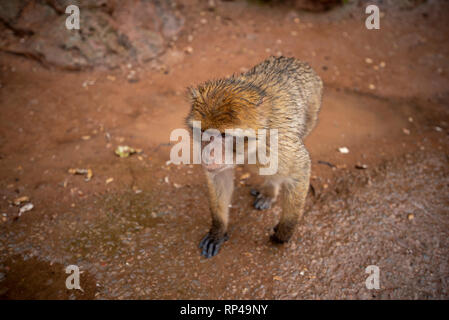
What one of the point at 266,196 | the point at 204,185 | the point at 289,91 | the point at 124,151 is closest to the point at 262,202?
the point at 266,196

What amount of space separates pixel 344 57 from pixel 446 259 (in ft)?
15.4

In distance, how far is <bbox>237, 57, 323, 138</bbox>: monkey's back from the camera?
3.06 meters

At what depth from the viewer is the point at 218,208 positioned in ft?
11.7

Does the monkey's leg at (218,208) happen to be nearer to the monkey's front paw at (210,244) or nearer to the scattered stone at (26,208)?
the monkey's front paw at (210,244)

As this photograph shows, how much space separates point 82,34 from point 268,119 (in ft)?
16.4

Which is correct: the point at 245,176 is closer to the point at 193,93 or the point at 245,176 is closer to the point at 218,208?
the point at 218,208

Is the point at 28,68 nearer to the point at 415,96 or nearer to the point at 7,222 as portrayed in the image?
the point at 7,222

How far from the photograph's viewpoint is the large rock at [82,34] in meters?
6.14

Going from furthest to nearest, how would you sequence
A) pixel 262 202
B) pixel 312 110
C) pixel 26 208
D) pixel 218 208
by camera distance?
pixel 262 202 < pixel 26 208 < pixel 312 110 < pixel 218 208

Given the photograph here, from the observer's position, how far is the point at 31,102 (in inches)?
220

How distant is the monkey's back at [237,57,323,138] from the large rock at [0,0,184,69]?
3.69m

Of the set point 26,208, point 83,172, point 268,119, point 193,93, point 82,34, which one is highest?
point 82,34

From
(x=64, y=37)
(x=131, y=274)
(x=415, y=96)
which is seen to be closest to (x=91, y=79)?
(x=64, y=37)

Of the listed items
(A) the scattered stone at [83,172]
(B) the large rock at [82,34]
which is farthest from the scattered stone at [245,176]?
(B) the large rock at [82,34]
